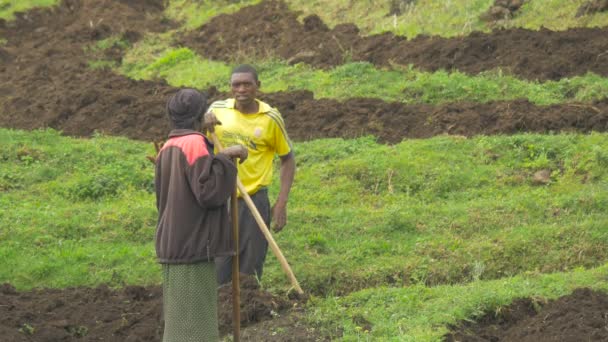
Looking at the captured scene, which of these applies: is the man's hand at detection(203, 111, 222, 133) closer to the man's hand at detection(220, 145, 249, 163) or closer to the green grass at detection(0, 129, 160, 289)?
the man's hand at detection(220, 145, 249, 163)

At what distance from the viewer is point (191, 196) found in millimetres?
→ 6805

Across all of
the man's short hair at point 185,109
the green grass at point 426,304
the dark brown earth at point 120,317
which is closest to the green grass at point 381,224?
the green grass at point 426,304

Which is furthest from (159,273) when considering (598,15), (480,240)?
(598,15)

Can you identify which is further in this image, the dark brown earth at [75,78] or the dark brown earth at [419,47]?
the dark brown earth at [75,78]

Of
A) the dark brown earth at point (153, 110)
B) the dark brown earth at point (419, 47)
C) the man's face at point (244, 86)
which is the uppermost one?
the man's face at point (244, 86)

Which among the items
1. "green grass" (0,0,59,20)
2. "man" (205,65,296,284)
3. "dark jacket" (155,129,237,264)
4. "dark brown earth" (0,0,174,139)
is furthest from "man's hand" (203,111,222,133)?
"green grass" (0,0,59,20)

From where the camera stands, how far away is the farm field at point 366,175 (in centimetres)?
843

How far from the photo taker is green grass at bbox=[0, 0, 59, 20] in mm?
24500

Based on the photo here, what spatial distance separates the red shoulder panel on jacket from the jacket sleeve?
1.4 inches

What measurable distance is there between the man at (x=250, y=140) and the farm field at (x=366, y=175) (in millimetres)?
364

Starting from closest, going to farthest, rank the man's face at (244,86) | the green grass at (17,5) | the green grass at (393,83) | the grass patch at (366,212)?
the man's face at (244,86) → the grass patch at (366,212) → the green grass at (393,83) → the green grass at (17,5)

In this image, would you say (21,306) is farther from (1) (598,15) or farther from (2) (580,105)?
(1) (598,15)

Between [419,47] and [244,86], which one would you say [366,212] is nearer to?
[244,86]

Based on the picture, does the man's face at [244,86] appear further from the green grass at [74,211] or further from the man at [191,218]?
the green grass at [74,211]
